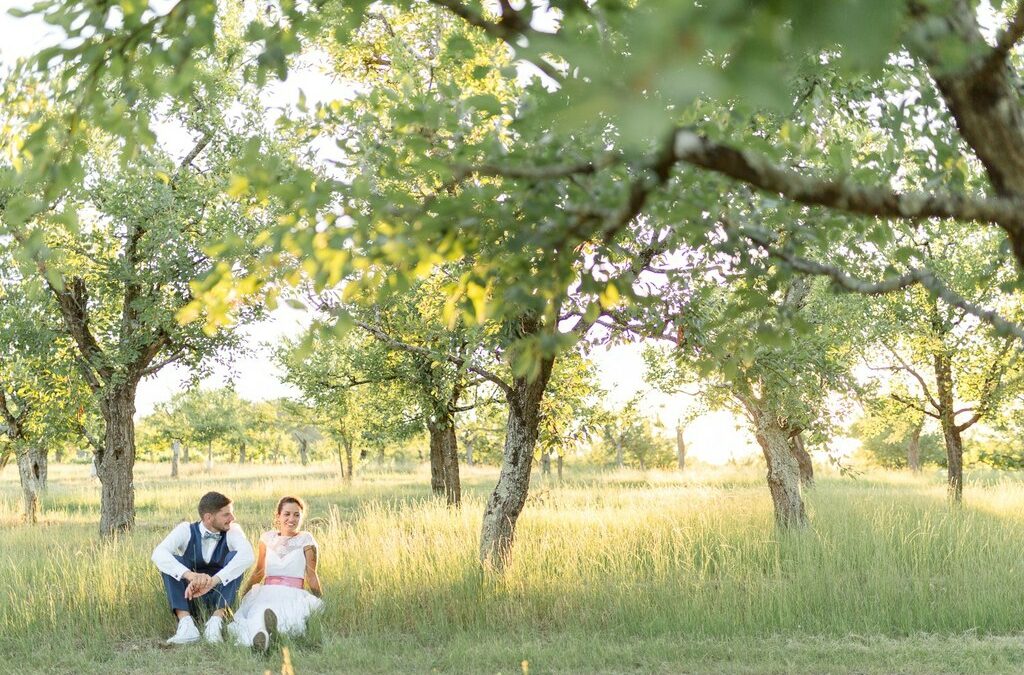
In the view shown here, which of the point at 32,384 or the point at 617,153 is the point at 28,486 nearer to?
the point at 32,384

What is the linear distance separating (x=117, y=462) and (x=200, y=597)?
26.5ft

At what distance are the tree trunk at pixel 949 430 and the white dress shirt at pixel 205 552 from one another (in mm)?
14175

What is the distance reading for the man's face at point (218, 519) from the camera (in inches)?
345

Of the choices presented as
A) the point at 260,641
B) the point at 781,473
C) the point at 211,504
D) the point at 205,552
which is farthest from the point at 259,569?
the point at 781,473

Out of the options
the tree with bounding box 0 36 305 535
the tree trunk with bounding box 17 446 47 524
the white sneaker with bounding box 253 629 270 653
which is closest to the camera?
the white sneaker with bounding box 253 629 270 653

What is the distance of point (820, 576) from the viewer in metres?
9.17

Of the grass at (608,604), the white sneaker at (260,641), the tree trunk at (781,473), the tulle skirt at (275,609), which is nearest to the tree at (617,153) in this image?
the grass at (608,604)

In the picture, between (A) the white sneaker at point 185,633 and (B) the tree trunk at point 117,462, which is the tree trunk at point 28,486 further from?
(A) the white sneaker at point 185,633

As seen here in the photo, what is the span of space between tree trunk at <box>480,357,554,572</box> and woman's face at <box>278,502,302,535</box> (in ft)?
7.32

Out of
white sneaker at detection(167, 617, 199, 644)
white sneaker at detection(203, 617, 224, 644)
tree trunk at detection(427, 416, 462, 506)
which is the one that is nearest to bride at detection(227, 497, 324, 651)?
white sneaker at detection(203, 617, 224, 644)

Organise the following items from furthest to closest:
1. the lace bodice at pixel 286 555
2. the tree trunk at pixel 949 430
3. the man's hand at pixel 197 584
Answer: the tree trunk at pixel 949 430, the lace bodice at pixel 286 555, the man's hand at pixel 197 584

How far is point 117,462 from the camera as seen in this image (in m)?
15.8

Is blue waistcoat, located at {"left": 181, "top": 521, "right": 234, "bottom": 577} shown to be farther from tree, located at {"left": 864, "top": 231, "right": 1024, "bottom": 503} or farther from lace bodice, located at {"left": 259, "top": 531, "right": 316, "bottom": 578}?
tree, located at {"left": 864, "top": 231, "right": 1024, "bottom": 503}

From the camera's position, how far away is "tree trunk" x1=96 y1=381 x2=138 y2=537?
15.7 metres
